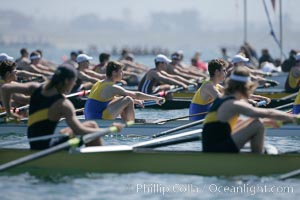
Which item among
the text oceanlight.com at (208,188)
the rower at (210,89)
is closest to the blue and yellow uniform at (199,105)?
the rower at (210,89)

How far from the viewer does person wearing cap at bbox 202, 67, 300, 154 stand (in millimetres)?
11586

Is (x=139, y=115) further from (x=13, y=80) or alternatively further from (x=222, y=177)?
(x=222, y=177)

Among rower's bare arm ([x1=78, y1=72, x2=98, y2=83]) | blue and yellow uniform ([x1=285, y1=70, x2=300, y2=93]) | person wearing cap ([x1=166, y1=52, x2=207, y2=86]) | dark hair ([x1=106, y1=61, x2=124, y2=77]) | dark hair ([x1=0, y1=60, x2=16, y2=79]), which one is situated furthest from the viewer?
person wearing cap ([x1=166, y1=52, x2=207, y2=86])

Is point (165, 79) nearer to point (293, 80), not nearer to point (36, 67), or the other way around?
point (293, 80)

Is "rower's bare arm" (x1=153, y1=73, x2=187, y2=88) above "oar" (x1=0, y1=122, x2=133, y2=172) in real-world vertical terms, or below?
below

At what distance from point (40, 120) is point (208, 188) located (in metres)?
2.29

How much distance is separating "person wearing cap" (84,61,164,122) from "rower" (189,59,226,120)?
94 cm

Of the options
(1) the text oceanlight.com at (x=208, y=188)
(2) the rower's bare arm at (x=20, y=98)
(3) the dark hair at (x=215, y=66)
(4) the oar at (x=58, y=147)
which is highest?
(3) the dark hair at (x=215, y=66)

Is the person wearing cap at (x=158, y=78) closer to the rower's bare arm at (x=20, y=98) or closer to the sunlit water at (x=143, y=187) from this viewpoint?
the rower's bare arm at (x=20, y=98)

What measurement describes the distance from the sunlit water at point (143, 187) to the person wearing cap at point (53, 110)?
→ 542 mm

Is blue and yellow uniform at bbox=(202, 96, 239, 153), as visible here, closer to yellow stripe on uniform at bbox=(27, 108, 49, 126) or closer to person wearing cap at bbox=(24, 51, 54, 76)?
yellow stripe on uniform at bbox=(27, 108, 49, 126)

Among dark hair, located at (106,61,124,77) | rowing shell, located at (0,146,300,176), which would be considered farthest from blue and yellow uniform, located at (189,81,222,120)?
rowing shell, located at (0,146,300,176)

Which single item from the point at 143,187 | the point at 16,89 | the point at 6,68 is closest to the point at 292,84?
Answer: the point at 6,68

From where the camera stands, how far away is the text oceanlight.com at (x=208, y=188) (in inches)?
438
